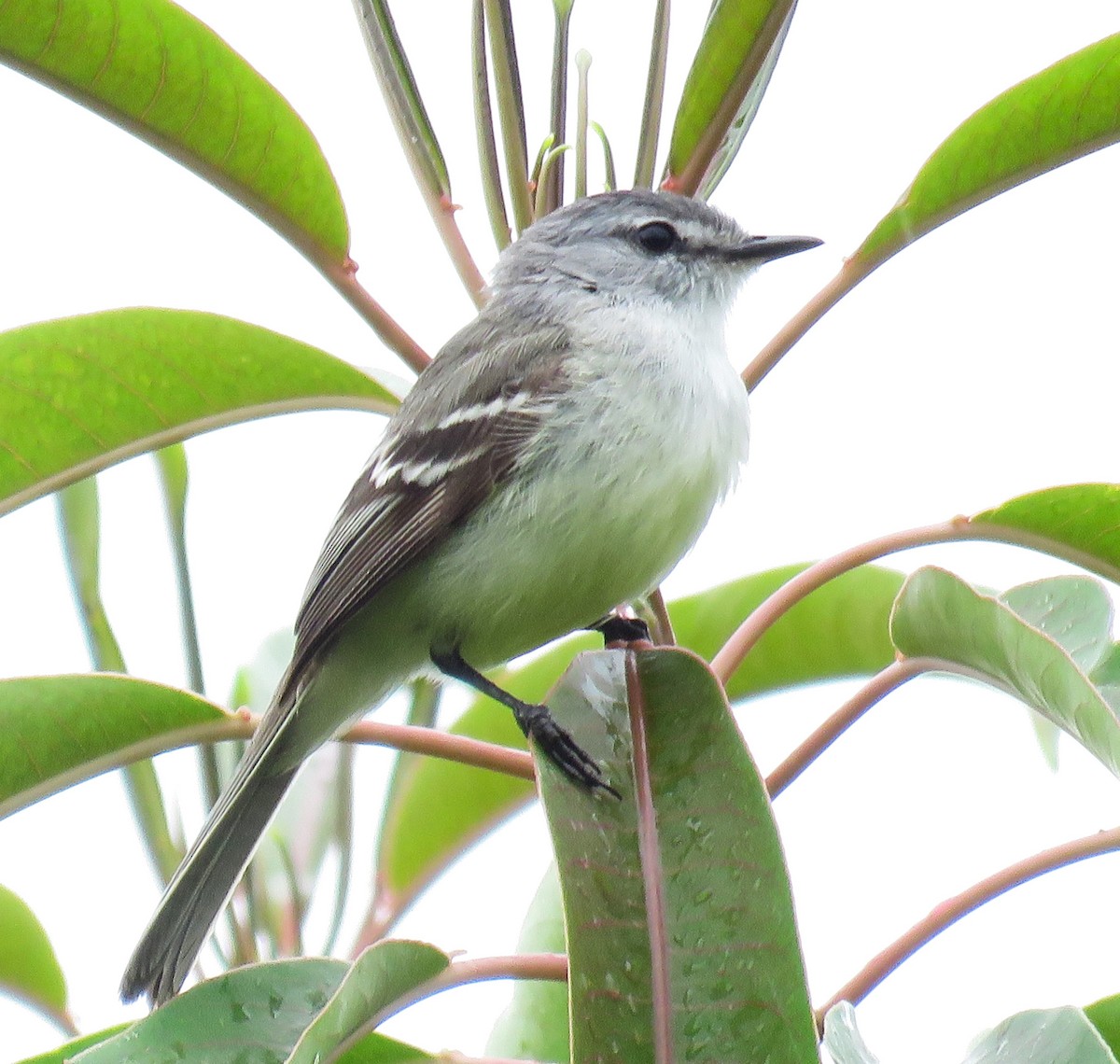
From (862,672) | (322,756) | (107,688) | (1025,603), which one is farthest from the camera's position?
(322,756)

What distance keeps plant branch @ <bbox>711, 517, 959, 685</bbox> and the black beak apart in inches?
29.8

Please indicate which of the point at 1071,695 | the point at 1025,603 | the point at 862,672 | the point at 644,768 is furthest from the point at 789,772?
the point at 862,672

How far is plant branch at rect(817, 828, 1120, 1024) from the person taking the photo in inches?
56.8

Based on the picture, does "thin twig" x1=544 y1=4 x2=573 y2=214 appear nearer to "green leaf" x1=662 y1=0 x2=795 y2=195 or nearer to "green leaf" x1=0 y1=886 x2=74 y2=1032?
"green leaf" x1=662 y1=0 x2=795 y2=195

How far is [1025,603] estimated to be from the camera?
1.79 meters

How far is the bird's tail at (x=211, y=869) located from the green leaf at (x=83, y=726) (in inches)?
10.5

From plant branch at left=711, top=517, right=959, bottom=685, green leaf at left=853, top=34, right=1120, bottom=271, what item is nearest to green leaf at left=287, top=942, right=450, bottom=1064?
plant branch at left=711, top=517, right=959, bottom=685

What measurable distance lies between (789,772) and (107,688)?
799 millimetres

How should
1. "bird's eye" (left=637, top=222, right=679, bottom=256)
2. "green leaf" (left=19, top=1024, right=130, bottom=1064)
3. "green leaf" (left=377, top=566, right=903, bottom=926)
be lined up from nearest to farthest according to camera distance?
"green leaf" (left=19, top=1024, right=130, bottom=1064)
"green leaf" (left=377, top=566, right=903, bottom=926)
"bird's eye" (left=637, top=222, right=679, bottom=256)

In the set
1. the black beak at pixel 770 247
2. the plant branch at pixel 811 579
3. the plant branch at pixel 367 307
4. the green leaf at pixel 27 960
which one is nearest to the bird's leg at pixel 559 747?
the plant branch at pixel 811 579

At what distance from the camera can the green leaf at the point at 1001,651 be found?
4.27 ft

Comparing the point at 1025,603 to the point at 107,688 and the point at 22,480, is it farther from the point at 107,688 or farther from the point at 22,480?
the point at 22,480

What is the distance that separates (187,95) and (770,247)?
3.33ft

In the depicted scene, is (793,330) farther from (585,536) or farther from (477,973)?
(477,973)
